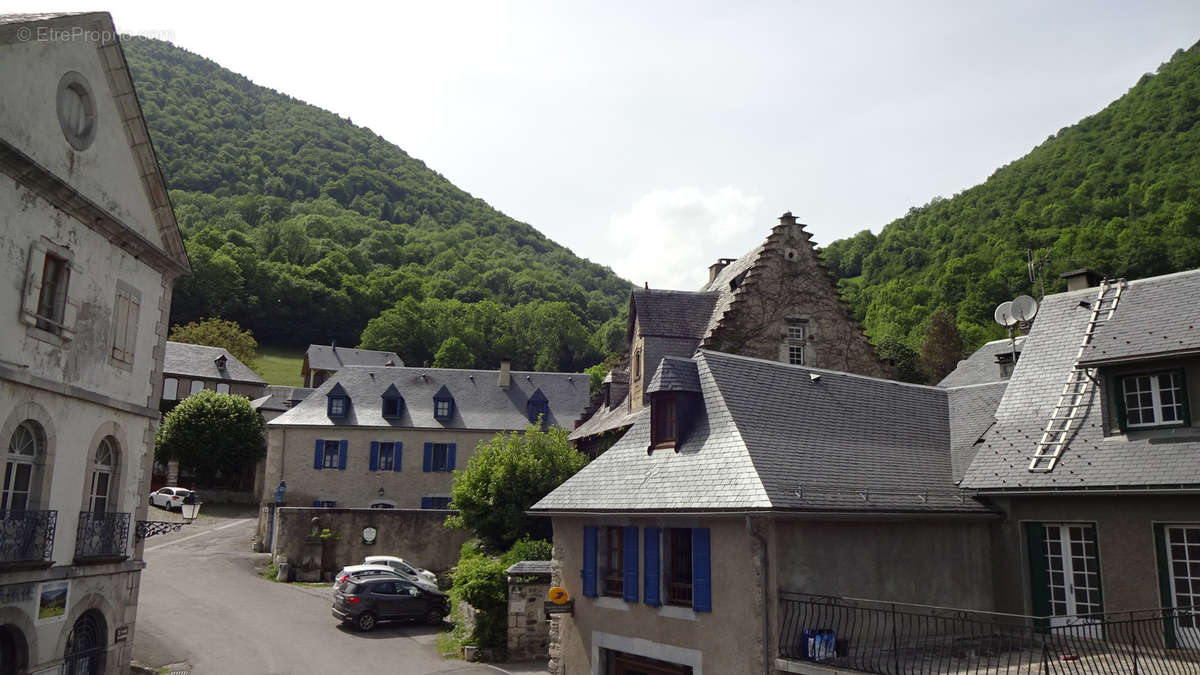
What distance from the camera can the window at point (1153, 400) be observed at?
47.5ft

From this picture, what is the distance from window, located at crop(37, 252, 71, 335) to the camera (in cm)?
1359

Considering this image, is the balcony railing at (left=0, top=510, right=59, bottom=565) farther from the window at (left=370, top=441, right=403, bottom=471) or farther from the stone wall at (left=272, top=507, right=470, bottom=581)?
the window at (left=370, top=441, right=403, bottom=471)

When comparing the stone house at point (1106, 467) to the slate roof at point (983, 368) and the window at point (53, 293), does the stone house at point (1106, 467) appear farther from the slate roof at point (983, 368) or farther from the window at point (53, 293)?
the window at point (53, 293)

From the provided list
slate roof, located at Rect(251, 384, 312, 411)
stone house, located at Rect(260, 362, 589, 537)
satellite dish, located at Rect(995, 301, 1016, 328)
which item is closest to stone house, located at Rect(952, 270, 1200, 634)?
satellite dish, located at Rect(995, 301, 1016, 328)

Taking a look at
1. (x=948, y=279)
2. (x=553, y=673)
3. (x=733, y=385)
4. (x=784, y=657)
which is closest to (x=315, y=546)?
(x=553, y=673)

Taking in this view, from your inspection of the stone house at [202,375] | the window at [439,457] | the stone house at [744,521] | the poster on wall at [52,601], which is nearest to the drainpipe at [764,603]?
the stone house at [744,521]

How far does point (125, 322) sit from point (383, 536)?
1642cm

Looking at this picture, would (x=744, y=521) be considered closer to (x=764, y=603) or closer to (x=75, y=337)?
(x=764, y=603)

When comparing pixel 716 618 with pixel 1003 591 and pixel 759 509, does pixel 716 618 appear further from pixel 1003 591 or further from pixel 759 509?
pixel 1003 591

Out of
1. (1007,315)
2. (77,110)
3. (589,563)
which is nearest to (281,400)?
(77,110)

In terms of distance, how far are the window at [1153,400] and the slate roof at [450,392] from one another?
101 feet

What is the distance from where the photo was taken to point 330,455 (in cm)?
4016

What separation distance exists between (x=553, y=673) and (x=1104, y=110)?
78.2m

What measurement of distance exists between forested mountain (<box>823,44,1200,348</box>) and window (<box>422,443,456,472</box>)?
33.8 m
